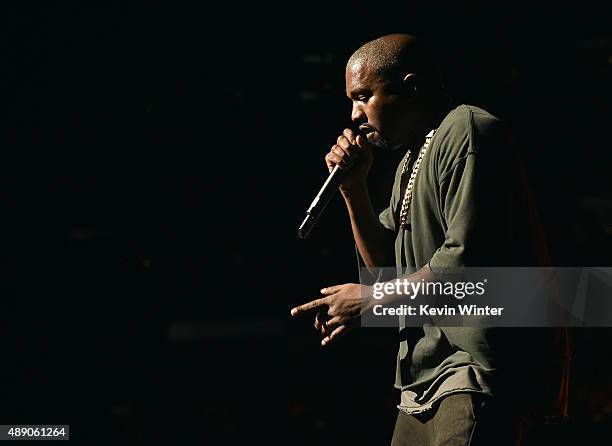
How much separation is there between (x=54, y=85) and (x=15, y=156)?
506mm

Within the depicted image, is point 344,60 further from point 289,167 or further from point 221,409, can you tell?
point 221,409

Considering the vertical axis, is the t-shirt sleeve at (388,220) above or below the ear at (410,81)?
below

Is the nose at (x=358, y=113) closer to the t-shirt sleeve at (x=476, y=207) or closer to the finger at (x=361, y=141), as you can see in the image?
the finger at (x=361, y=141)

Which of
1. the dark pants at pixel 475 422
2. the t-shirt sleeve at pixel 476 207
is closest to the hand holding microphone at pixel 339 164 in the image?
the t-shirt sleeve at pixel 476 207

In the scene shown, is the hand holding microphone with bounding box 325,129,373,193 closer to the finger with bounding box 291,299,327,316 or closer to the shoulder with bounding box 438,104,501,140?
the shoulder with bounding box 438,104,501,140

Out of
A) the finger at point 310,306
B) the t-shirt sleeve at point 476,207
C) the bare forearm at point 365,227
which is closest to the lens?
the t-shirt sleeve at point 476,207

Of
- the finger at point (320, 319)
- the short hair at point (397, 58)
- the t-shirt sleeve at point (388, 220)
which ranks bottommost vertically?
the finger at point (320, 319)

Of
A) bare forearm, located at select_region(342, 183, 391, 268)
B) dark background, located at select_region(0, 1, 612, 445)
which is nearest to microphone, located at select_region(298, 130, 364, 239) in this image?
bare forearm, located at select_region(342, 183, 391, 268)

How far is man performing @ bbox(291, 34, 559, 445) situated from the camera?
2.01 m

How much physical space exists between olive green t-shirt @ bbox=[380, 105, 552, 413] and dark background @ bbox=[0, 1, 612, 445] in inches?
117

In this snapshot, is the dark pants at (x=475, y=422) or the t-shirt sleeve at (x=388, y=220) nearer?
the dark pants at (x=475, y=422)

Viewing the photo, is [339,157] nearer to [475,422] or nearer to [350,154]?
[350,154]

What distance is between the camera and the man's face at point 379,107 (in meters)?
2.21

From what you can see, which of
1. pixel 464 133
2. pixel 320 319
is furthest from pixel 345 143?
pixel 320 319
